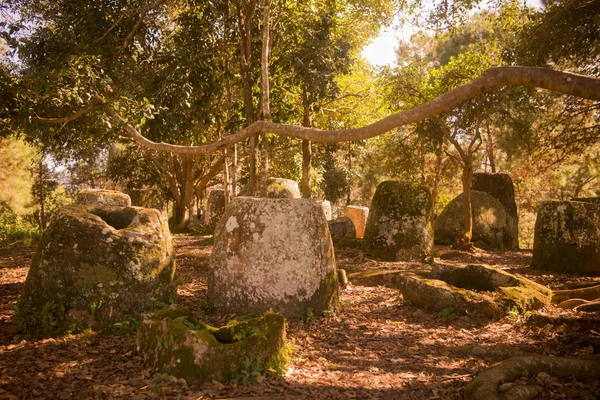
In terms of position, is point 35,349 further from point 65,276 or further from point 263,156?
point 263,156

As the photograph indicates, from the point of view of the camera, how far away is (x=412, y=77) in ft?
48.3

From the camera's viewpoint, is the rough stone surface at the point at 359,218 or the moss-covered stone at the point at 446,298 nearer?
the moss-covered stone at the point at 446,298

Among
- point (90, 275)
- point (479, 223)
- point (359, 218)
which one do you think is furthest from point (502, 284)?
point (359, 218)

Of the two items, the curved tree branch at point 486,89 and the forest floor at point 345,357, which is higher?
the curved tree branch at point 486,89

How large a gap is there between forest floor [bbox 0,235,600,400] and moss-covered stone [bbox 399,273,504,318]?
15cm

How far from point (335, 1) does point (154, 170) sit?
41.9 ft

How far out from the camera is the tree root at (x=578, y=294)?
6445 mm

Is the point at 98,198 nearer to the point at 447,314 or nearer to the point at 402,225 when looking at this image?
the point at 402,225

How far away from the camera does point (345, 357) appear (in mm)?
4578

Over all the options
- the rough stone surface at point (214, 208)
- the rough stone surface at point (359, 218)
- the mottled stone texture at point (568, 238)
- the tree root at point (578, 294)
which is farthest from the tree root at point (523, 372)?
the rough stone surface at point (359, 218)

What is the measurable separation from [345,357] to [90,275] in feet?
10.0

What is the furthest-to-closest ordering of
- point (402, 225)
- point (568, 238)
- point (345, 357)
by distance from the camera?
point (402, 225)
point (568, 238)
point (345, 357)

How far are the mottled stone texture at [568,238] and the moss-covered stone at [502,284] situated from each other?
3333 millimetres

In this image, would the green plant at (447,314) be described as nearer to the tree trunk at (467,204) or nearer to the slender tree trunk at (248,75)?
the slender tree trunk at (248,75)
